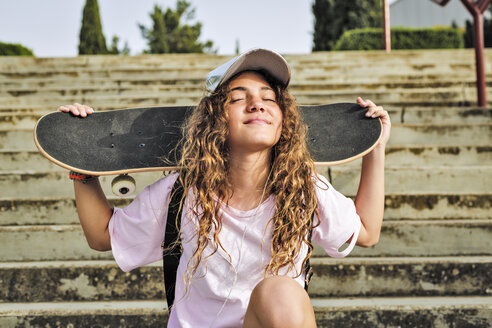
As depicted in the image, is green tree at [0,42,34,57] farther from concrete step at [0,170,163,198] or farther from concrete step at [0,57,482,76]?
concrete step at [0,170,163,198]

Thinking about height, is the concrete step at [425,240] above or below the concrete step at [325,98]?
below

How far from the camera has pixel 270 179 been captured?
1462mm

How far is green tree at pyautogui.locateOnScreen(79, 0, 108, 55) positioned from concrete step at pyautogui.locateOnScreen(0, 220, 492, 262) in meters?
12.1

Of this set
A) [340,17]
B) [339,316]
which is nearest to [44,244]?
[339,316]

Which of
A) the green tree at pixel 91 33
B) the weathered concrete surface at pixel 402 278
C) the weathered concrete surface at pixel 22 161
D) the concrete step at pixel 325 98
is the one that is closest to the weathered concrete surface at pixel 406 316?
the weathered concrete surface at pixel 402 278

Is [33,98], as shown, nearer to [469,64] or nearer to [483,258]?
[483,258]

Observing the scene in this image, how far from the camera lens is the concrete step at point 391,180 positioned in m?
2.86

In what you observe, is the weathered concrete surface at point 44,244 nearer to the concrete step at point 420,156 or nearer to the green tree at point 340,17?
the concrete step at point 420,156

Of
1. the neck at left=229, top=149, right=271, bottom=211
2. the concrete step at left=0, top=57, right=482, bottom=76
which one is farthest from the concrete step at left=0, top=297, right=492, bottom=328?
the concrete step at left=0, top=57, right=482, bottom=76

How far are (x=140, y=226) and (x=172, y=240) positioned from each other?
10 cm

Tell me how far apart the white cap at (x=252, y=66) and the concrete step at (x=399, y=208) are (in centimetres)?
144

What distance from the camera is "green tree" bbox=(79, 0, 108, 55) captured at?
527 inches

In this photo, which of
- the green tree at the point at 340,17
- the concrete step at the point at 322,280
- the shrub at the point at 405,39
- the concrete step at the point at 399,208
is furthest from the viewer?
the green tree at the point at 340,17

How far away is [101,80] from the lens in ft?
19.4
